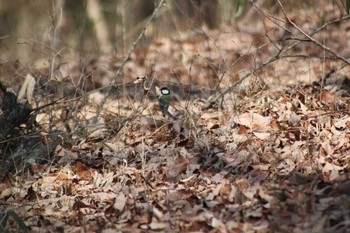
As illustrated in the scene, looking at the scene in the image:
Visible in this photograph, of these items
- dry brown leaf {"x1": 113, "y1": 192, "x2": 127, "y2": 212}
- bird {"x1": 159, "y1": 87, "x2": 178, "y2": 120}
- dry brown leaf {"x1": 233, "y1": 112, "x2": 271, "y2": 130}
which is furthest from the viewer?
bird {"x1": 159, "y1": 87, "x2": 178, "y2": 120}

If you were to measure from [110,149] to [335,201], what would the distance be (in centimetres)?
260

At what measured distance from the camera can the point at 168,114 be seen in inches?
252

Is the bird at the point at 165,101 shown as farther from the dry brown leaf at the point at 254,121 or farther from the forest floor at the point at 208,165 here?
the dry brown leaf at the point at 254,121

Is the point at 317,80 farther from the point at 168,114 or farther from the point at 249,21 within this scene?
the point at 249,21

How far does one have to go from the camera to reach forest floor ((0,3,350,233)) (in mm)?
4555

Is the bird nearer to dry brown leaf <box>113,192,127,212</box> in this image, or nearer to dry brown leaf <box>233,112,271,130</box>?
dry brown leaf <box>233,112,271,130</box>

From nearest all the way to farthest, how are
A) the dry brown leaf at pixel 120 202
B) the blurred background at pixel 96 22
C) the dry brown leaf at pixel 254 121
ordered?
the dry brown leaf at pixel 120 202, the dry brown leaf at pixel 254 121, the blurred background at pixel 96 22

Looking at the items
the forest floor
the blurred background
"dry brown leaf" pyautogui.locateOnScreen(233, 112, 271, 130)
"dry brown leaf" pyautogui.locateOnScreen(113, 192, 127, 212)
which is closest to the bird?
the forest floor

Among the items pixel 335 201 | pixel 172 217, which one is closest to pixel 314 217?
pixel 335 201

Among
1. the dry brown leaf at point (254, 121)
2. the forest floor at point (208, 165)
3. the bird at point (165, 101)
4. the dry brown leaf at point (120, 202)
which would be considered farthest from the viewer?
the bird at point (165, 101)

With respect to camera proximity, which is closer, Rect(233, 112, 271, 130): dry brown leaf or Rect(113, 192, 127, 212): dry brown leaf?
Rect(113, 192, 127, 212): dry brown leaf

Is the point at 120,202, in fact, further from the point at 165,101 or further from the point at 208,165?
the point at 165,101

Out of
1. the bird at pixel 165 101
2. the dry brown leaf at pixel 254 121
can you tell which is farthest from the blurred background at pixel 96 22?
A: the dry brown leaf at pixel 254 121

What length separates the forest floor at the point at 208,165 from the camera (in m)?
4.55
